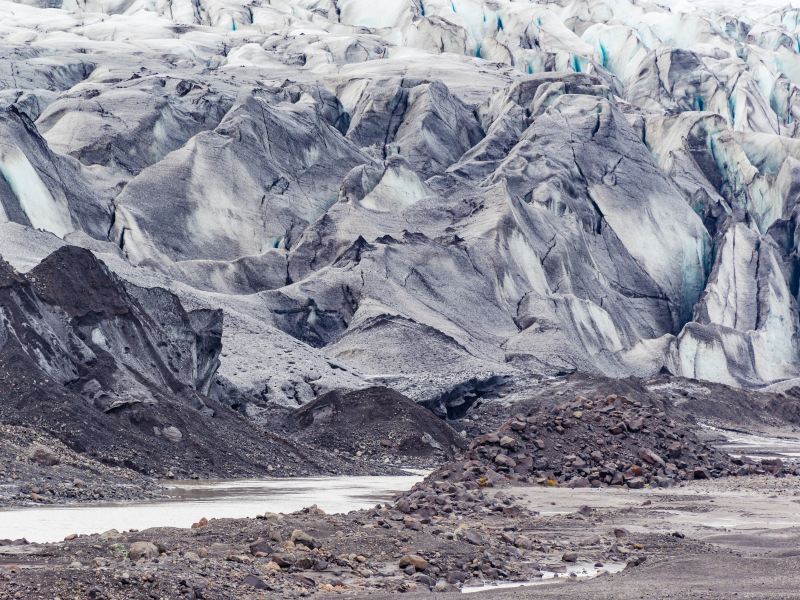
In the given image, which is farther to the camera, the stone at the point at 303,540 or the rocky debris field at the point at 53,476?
the rocky debris field at the point at 53,476

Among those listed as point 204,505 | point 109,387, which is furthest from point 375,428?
point 204,505

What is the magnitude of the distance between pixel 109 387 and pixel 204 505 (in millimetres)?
8279

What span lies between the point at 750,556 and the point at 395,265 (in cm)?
4912

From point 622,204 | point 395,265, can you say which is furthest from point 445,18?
point 395,265

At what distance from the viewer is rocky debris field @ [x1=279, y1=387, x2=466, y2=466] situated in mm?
36500

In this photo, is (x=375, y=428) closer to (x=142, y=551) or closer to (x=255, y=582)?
(x=142, y=551)

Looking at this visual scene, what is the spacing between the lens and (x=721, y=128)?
3765 inches

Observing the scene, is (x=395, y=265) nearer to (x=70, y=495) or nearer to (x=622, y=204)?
(x=622, y=204)

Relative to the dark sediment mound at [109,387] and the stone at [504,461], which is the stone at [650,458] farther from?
the dark sediment mound at [109,387]

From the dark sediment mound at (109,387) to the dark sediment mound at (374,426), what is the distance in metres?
4.04

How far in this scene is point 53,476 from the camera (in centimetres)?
2180

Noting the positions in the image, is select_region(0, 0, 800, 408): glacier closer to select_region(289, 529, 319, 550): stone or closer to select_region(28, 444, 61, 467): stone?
select_region(28, 444, 61, 467): stone

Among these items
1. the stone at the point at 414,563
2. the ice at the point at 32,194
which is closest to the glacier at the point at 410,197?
the ice at the point at 32,194

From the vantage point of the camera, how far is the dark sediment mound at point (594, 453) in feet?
86.4
